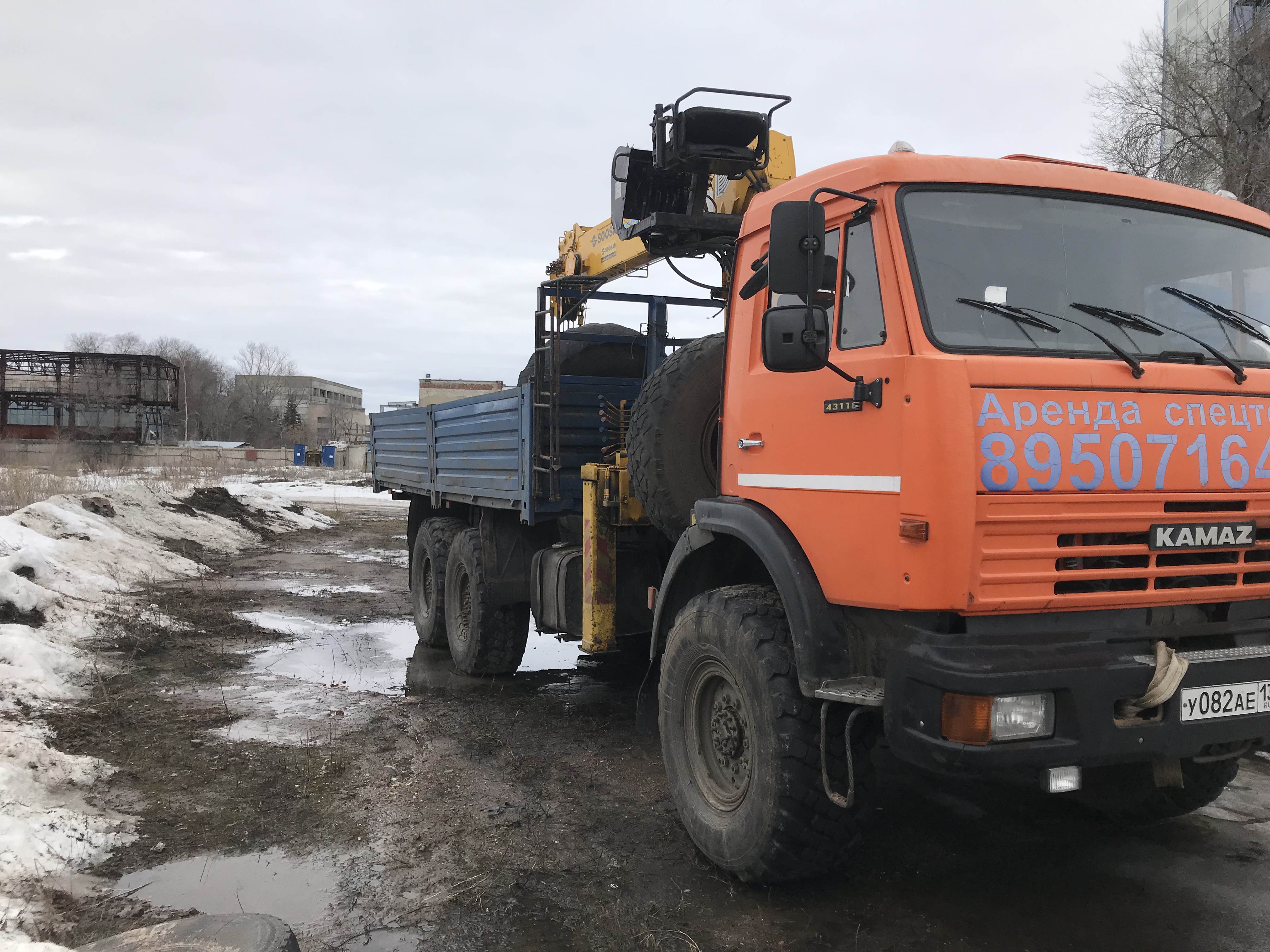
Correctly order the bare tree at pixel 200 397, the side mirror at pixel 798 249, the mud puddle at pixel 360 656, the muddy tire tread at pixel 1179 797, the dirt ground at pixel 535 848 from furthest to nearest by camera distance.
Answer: the bare tree at pixel 200 397 < the mud puddle at pixel 360 656 < the muddy tire tread at pixel 1179 797 < the dirt ground at pixel 535 848 < the side mirror at pixel 798 249

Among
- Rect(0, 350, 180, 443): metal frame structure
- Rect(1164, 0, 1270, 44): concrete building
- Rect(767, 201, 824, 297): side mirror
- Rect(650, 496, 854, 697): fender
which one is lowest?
Rect(650, 496, 854, 697): fender

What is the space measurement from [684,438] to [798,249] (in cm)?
169

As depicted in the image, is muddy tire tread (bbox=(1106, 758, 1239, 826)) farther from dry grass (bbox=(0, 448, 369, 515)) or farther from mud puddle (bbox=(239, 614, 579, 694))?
dry grass (bbox=(0, 448, 369, 515))

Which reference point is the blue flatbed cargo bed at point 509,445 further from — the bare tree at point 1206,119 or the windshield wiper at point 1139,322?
the bare tree at point 1206,119

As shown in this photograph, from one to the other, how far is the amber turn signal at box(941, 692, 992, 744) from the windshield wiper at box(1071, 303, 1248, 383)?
4.66ft

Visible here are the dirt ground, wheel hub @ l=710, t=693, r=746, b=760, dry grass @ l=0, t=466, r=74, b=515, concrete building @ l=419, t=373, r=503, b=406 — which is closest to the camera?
the dirt ground

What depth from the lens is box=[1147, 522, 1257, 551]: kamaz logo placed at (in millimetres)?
3031

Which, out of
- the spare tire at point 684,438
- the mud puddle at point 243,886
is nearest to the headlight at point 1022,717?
the spare tire at point 684,438

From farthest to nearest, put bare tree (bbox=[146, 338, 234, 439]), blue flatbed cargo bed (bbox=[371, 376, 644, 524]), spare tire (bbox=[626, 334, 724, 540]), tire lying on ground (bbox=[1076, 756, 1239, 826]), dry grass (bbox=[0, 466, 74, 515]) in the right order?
1. bare tree (bbox=[146, 338, 234, 439])
2. dry grass (bbox=[0, 466, 74, 515])
3. blue flatbed cargo bed (bbox=[371, 376, 644, 524])
4. spare tire (bbox=[626, 334, 724, 540])
5. tire lying on ground (bbox=[1076, 756, 1239, 826])

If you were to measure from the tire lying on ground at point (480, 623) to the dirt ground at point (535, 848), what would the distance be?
544 mm

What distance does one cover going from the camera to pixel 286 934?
124 inches

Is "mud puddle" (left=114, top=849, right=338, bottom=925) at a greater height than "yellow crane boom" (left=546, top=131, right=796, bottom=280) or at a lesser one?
lesser

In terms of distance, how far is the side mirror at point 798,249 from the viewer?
10.6ft

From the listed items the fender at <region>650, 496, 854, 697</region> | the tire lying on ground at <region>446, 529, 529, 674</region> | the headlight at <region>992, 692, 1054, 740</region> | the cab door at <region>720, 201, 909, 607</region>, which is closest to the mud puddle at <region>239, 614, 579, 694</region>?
the tire lying on ground at <region>446, 529, 529, 674</region>
